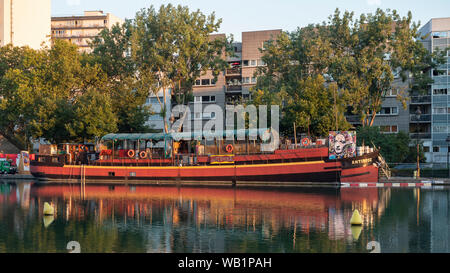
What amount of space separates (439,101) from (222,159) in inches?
1616

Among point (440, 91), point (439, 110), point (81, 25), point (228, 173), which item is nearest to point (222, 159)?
point (228, 173)

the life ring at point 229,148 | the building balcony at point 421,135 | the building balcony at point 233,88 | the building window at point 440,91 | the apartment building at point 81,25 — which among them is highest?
the apartment building at point 81,25

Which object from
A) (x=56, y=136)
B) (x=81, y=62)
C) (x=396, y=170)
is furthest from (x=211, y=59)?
(x=396, y=170)

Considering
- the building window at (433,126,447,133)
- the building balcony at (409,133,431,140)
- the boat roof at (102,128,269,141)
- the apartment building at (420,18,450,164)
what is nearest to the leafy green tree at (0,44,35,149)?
the boat roof at (102,128,269,141)

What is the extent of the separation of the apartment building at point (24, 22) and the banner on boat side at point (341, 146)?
6337 centimetres

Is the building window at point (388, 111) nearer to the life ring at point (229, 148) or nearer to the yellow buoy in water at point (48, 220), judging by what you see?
the life ring at point (229, 148)

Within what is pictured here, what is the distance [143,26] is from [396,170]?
1472 inches

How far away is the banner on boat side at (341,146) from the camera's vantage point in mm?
49781

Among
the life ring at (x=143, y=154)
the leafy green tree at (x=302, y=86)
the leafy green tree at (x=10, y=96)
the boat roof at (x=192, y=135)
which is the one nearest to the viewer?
the boat roof at (x=192, y=135)

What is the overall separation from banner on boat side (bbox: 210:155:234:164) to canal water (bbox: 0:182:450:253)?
780 centimetres

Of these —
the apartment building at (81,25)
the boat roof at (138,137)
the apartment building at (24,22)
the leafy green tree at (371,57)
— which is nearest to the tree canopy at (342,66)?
the leafy green tree at (371,57)

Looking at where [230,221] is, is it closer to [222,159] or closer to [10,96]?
[222,159]

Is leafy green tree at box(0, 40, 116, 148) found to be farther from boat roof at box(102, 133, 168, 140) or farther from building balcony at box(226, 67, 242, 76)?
building balcony at box(226, 67, 242, 76)
